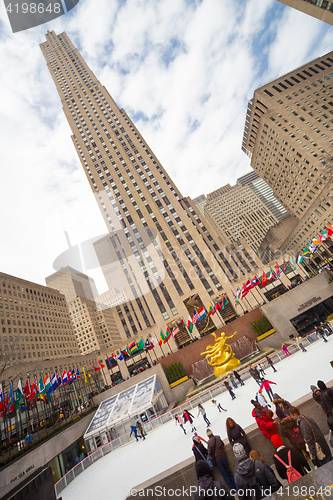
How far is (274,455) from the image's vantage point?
17.6 ft

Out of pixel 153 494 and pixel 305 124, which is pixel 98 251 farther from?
pixel 153 494

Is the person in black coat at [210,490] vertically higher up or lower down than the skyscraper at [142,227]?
lower down

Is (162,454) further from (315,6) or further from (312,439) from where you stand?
(315,6)

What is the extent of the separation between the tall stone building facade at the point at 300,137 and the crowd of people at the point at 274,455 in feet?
238

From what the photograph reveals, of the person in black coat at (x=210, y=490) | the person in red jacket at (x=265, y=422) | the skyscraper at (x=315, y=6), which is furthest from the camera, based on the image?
the skyscraper at (x=315, y=6)

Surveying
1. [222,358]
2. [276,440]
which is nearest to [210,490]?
[276,440]

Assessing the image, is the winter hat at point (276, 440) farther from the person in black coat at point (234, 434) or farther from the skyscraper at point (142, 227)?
the skyscraper at point (142, 227)

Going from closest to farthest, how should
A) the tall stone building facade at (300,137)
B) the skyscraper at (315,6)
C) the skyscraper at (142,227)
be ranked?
the skyscraper at (315,6)
the skyscraper at (142,227)
the tall stone building facade at (300,137)

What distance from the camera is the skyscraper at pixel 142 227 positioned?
53188 millimetres

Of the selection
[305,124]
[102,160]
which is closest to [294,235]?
[305,124]

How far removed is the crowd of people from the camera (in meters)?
4.60

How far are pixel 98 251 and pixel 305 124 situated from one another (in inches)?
3046

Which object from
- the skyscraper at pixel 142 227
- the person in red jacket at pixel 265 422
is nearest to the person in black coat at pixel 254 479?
the person in red jacket at pixel 265 422

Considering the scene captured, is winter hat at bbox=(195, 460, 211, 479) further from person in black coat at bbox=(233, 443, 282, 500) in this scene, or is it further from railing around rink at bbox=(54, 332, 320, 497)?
railing around rink at bbox=(54, 332, 320, 497)
